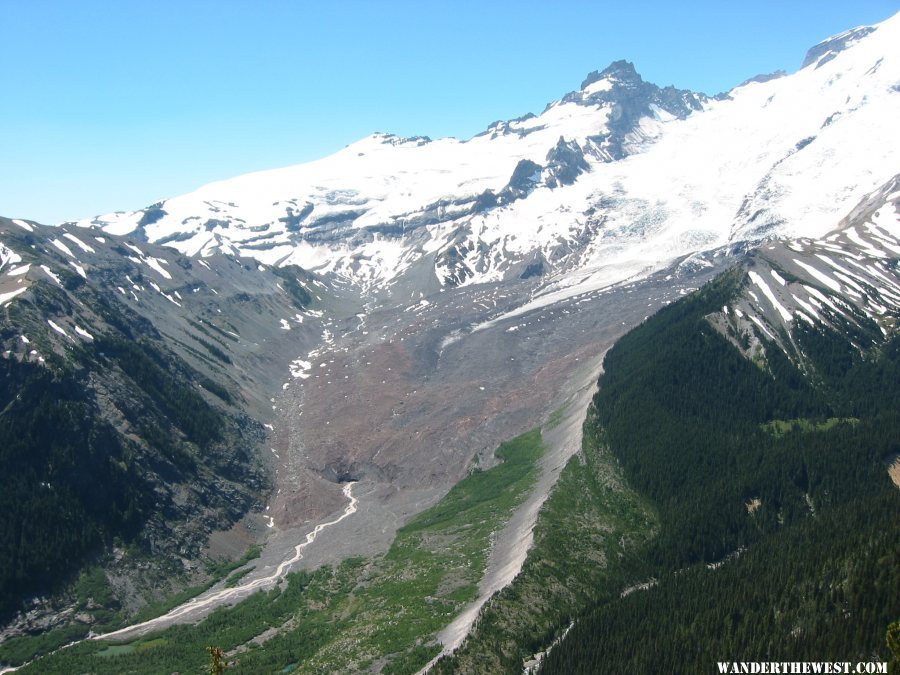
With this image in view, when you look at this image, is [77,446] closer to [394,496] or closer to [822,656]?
[394,496]

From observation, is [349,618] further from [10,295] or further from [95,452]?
[10,295]

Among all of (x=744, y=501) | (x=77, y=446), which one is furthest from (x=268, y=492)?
(x=744, y=501)

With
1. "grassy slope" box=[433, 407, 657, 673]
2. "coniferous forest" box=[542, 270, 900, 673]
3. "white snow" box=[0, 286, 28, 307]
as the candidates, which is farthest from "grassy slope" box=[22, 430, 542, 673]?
"white snow" box=[0, 286, 28, 307]

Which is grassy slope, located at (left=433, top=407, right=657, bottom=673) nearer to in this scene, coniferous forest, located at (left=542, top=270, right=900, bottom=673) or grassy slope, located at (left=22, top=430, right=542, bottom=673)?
coniferous forest, located at (left=542, top=270, right=900, bottom=673)

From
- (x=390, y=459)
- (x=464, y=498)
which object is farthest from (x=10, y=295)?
(x=464, y=498)

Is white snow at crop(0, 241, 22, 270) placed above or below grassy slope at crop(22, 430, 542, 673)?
above

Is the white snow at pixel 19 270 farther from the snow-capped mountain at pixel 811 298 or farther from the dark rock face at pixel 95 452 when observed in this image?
the snow-capped mountain at pixel 811 298

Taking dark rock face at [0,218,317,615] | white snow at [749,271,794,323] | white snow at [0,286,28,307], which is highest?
white snow at [0,286,28,307]

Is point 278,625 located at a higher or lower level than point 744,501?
higher

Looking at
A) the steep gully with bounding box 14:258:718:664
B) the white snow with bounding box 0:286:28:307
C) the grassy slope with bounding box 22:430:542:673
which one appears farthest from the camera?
the white snow with bounding box 0:286:28:307
